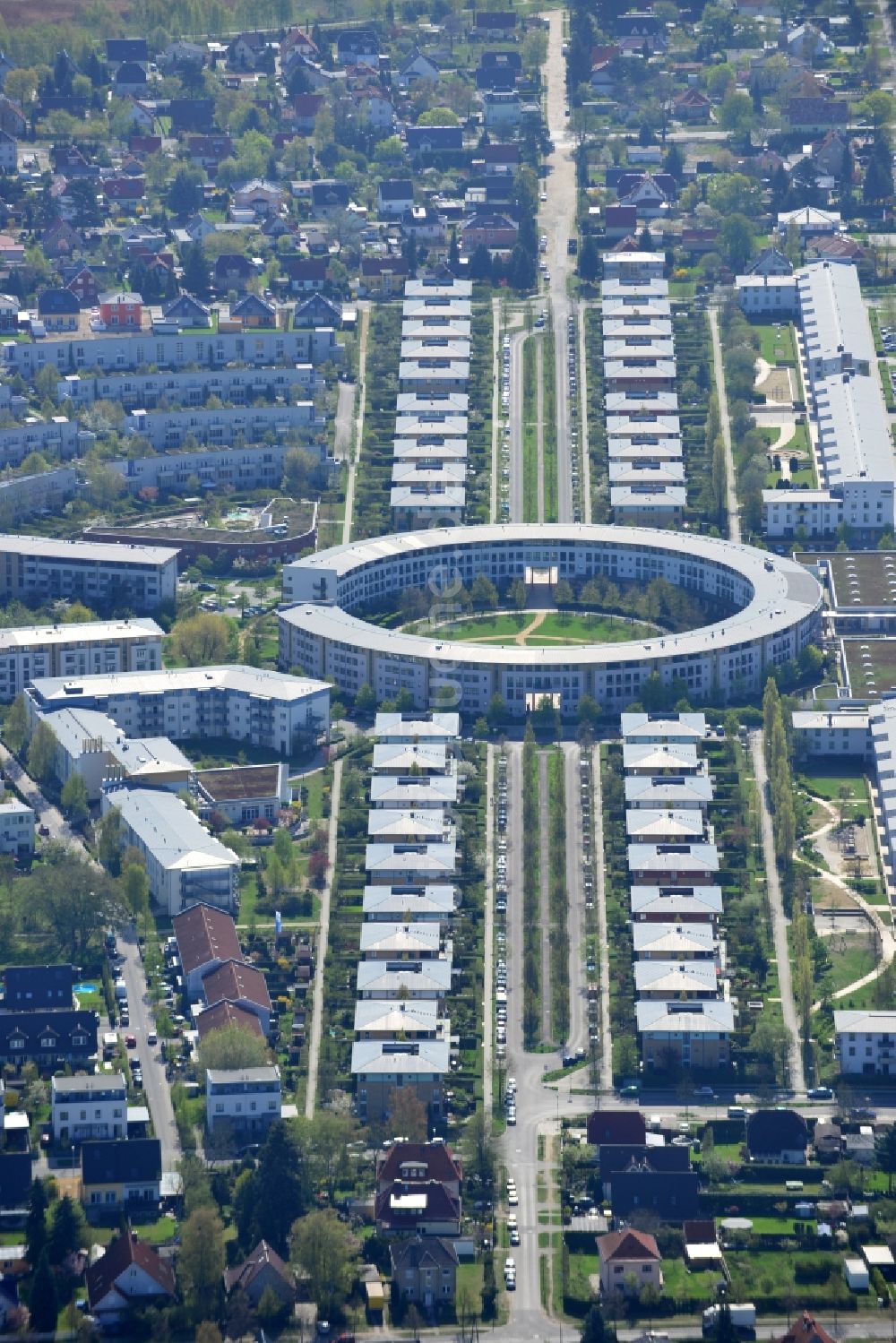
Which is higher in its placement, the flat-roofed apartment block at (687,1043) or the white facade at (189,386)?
the white facade at (189,386)

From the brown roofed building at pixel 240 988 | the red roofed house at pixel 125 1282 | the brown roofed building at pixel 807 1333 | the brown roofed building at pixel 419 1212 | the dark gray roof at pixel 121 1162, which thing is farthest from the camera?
the brown roofed building at pixel 240 988

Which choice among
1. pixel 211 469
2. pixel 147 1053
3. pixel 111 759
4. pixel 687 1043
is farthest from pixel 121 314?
pixel 687 1043

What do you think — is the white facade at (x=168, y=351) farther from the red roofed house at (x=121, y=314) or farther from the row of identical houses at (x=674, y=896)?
the row of identical houses at (x=674, y=896)

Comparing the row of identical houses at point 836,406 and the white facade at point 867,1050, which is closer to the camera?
the white facade at point 867,1050

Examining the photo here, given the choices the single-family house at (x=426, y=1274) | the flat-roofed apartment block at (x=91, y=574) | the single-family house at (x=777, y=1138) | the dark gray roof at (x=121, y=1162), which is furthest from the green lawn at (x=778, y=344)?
the single-family house at (x=426, y=1274)

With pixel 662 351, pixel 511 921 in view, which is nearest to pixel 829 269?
pixel 662 351

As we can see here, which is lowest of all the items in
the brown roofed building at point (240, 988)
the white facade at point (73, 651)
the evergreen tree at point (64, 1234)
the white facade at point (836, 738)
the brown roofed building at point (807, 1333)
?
the brown roofed building at point (807, 1333)

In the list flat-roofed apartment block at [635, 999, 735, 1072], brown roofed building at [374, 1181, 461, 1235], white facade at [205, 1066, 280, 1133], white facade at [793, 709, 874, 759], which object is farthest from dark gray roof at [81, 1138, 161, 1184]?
white facade at [793, 709, 874, 759]
